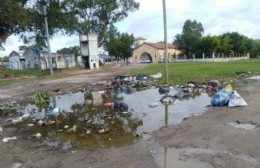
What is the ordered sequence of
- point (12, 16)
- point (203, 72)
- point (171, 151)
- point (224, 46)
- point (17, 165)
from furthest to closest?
point (224, 46), point (12, 16), point (203, 72), point (171, 151), point (17, 165)

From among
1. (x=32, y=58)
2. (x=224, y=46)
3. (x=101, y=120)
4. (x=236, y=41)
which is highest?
(x=236, y=41)

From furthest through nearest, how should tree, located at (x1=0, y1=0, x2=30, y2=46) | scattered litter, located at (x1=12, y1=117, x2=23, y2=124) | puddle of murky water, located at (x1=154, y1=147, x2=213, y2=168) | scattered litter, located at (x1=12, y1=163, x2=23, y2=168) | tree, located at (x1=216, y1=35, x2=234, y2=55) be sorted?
1. tree, located at (x1=216, y1=35, x2=234, y2=55)
2. tree, located at (x1=0, y1=0, x2=30, y2=46)
3. scattered litter, located at (x1=12, y1=117, x2=23, y2=124)
4. scattered litter, located at (x1=12, y1=163, x2=23, y2=168)
5. puddle of murky water, located at (x1=154, y1=147, x2=213, y2=168)

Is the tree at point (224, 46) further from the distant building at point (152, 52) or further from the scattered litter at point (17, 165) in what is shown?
the scattered litter at point (17, 165)

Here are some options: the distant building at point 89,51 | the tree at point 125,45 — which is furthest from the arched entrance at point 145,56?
the distant building at point 89,51

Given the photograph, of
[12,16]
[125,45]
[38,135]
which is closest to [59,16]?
[12,16]

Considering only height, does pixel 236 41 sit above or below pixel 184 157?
above

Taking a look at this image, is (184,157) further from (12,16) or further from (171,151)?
(12,16)

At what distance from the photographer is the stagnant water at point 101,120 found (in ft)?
23.5

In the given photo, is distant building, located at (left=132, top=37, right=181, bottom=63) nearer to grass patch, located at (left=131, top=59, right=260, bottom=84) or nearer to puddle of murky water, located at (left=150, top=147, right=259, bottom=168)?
grass patch, located at (left=131, top=59, right=260, bottom=84)

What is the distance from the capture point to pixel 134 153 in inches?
231

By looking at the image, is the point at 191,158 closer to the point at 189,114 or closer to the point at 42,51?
the point at 189,114

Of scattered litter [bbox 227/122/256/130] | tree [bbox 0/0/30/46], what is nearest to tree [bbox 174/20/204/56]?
tree [bbox 0/0/30/46]

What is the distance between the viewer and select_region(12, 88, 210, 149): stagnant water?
7.17 m

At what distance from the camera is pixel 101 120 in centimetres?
910
